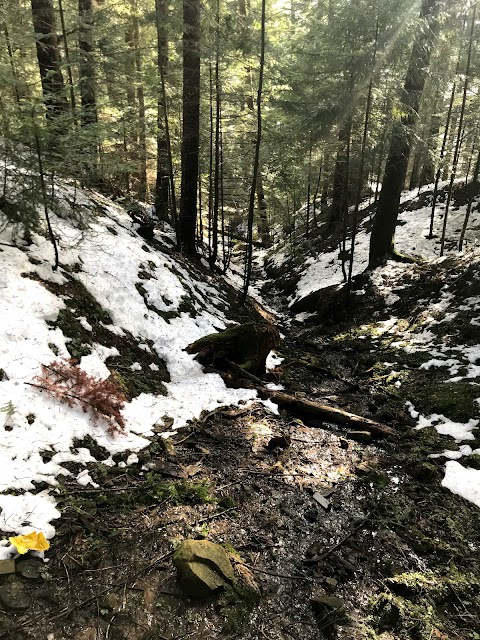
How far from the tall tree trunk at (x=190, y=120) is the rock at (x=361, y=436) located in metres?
9.09

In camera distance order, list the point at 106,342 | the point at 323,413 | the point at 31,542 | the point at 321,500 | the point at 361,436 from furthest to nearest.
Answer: the point at 323,413 < the point at 106,342 < the point at 361,436 < the point at 321,500 < the point at 31,542

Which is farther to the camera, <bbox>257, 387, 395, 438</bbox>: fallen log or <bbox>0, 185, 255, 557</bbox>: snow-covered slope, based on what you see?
<bbox>257, 387, 395, 438</bbox>: fallen log

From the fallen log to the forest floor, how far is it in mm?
218

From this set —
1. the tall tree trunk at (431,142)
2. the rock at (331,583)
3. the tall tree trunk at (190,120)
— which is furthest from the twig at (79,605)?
the tall tree trunk at (431,142)

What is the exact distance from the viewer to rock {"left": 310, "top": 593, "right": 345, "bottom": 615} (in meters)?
3.26

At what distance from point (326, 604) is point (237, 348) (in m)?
5.24

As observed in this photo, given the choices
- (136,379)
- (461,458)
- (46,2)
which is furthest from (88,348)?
(46,2)

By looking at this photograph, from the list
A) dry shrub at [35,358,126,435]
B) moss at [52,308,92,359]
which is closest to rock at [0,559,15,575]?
dry shrub at [35,358,126,435]

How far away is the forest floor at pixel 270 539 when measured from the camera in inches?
A: 119

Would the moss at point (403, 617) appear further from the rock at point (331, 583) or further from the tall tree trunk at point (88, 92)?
the tall tree trunk at point (88, 92)

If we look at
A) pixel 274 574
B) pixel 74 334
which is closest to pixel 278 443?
pixel 274 574

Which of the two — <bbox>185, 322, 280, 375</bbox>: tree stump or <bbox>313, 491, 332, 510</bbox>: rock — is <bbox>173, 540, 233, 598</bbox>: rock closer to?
<bbox>313, 491, 332, 510</bbox>: rock

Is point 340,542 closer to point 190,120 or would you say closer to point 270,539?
point 270,539

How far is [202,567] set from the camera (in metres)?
3.31
